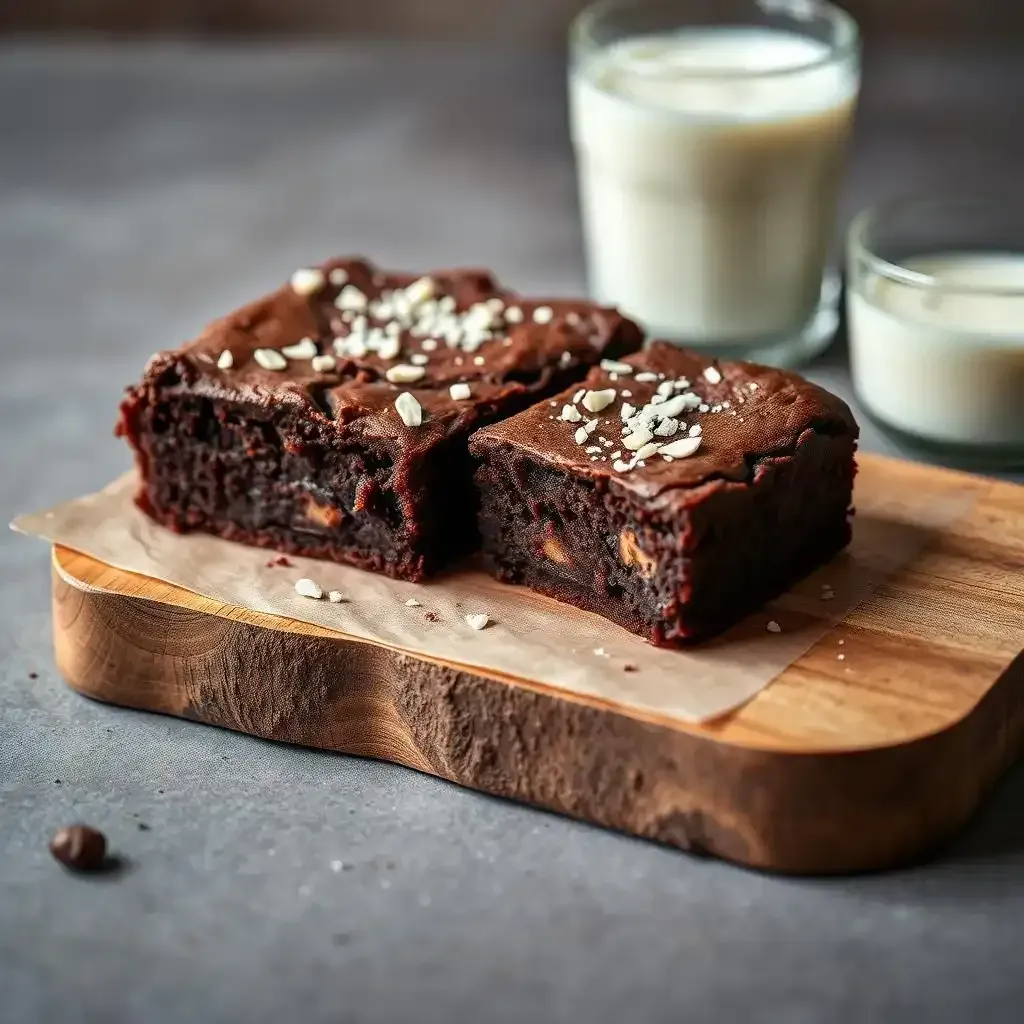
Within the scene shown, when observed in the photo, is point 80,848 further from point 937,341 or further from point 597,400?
point 937,341

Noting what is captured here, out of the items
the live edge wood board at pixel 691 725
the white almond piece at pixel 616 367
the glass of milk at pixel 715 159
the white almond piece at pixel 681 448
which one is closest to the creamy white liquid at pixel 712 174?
the glass of milk at pixel 715 159

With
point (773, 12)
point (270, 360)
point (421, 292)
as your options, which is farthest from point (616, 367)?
point (773, 12)

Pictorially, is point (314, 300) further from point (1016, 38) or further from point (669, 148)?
point (1016, 38)

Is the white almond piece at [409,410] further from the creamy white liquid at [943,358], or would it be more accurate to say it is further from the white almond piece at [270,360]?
the creamy white liquid at [943,358]

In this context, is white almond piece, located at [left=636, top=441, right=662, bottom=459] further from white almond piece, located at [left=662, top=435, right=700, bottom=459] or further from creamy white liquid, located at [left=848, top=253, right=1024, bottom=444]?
creamy white liquid, located at [left=848, top=253, right=1024, bottom=444]

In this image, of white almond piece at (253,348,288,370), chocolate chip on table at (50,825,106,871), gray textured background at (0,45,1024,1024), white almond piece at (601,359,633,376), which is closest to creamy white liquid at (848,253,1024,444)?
gray textured background at (0,45,1024,1024)
